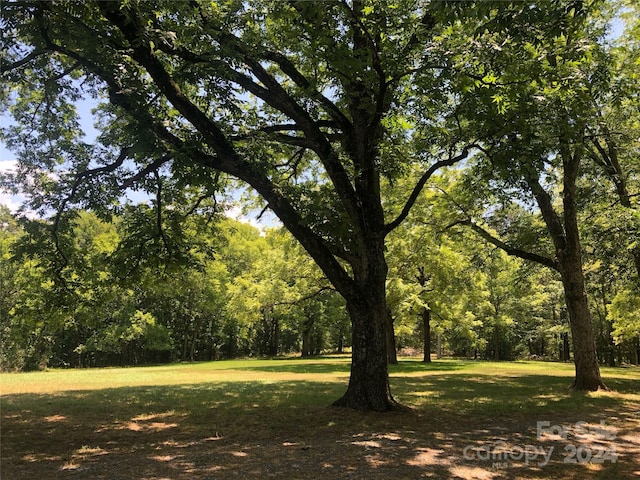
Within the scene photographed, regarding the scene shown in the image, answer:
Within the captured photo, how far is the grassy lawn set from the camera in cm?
519

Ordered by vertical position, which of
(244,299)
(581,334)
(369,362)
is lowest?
(369,362)

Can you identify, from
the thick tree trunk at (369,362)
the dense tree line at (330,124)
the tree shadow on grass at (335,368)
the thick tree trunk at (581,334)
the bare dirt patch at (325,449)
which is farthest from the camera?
the tree shadow on grass at (335,368)

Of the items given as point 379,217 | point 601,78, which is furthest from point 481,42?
point 379,217

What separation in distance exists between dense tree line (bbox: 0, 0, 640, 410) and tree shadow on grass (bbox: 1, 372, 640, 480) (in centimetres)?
170

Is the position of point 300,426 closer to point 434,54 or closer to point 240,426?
point 240,426

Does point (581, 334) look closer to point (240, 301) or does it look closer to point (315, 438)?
point (315, 438)

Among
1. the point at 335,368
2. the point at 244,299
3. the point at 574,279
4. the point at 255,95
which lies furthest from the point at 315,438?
the point at 244,299

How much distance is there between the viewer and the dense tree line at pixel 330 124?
7.12 metres

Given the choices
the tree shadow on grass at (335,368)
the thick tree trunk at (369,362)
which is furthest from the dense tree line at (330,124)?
the tree shadow on grass at (335,368)

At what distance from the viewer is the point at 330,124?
34.1ft

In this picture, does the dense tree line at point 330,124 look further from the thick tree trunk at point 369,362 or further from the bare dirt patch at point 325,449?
the bare dirt patch at point 325,449

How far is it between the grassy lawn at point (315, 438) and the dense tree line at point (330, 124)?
5.39 feet

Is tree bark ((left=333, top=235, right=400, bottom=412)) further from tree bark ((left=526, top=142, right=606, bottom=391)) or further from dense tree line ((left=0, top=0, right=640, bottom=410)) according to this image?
tree bark ((left=526, top=142, right=606, bottom=391))

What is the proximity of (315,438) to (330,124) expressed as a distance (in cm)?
677
